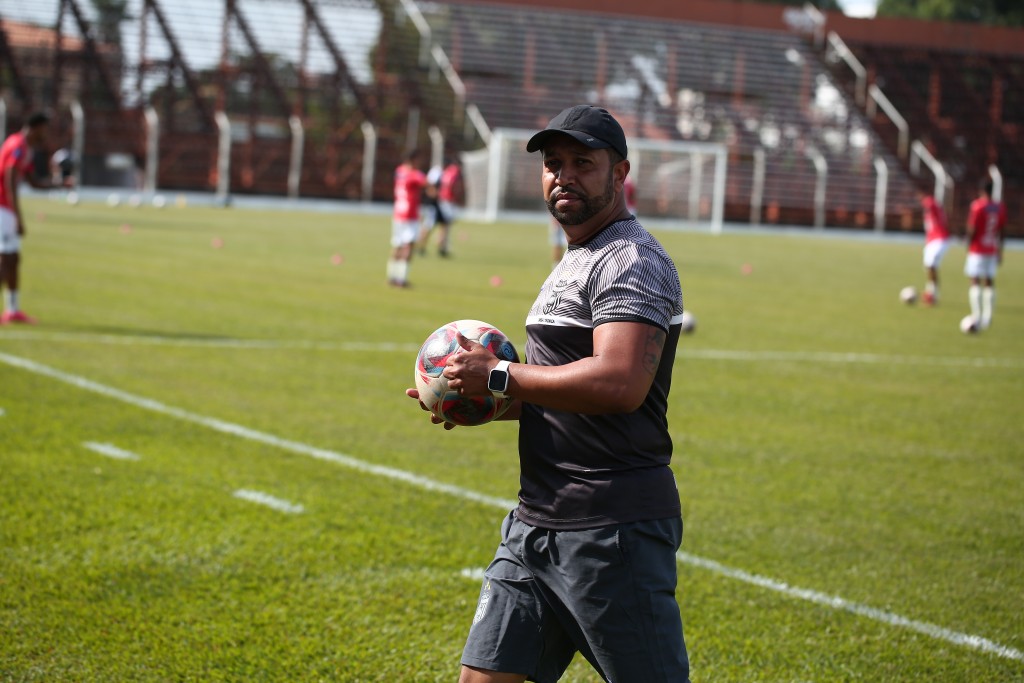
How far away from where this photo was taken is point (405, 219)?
20.2 meters

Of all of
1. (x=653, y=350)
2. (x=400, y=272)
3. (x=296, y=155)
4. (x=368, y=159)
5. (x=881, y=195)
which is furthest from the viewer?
(x=881, y=195)

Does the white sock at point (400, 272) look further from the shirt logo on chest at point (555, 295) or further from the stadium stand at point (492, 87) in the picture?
the stadium stand at point (492, 87)

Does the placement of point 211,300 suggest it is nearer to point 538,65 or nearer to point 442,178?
point 442,178

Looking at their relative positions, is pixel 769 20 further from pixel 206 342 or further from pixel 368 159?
pixel 206 342

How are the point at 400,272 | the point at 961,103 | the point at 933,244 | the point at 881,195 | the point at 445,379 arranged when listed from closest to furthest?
1. the point at 445,379
2. the point at 400,272
3. the point at 933,244
4. the point at 881,195
5. the point at 961,103

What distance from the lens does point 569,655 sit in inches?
139

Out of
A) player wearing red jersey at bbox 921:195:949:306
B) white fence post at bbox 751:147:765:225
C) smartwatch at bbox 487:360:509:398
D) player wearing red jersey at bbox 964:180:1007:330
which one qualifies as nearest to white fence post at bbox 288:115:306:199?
white fence post at bbox 751:147:765:225

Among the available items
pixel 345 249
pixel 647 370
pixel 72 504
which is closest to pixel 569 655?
pixel 647 370

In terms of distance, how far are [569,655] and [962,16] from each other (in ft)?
280

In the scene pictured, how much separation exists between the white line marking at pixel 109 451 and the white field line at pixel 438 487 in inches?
34.9

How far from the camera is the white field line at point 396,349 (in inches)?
480

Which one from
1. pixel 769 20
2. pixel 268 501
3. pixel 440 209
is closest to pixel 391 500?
pixel 268 501

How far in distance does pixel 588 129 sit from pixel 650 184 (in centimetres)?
4349

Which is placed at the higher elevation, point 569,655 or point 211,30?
point 211,30
